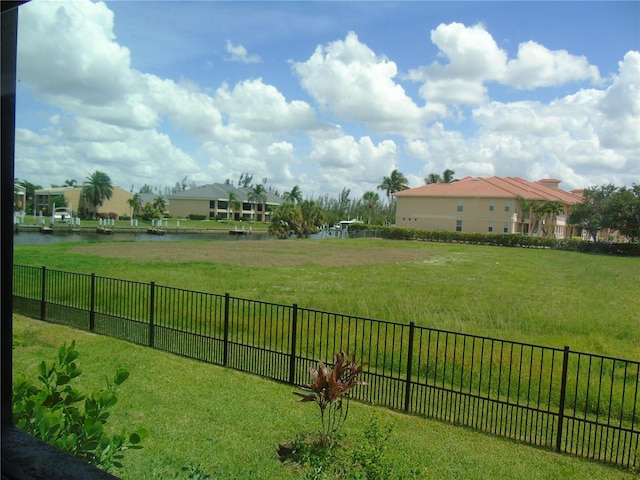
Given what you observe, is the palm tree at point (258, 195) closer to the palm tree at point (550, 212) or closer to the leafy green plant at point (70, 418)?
the palm tree at point (550, 212)

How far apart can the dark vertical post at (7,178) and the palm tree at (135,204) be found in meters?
45.3

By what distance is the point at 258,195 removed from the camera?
198 ft

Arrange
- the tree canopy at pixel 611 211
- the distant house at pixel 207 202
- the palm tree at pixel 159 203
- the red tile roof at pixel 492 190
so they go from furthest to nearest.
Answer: the distant house at pixel 207 202 < the palm tree at pixel 159 203 < the red tile roof at pixel 492 190 < the tree canopy at pixel 611 211

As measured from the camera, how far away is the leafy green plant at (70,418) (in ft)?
4.54

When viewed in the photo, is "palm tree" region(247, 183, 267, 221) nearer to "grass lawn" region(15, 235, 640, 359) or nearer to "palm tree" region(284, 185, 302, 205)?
"palm tree" region(284, 185, 302, 205)

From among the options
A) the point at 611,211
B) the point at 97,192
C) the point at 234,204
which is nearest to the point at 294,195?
the point at 234,204

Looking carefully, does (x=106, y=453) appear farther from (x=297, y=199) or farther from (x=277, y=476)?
(x=297, y=199)

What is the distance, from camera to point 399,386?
452 centimetres

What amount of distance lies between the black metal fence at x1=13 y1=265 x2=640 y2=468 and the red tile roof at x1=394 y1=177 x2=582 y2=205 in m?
25.9

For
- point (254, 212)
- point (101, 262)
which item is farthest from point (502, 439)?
point (254, 212)

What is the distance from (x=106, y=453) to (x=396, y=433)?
2.66 m

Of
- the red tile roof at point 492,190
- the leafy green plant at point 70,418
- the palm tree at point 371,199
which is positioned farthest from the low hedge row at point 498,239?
the leafy green plant at point 70,418

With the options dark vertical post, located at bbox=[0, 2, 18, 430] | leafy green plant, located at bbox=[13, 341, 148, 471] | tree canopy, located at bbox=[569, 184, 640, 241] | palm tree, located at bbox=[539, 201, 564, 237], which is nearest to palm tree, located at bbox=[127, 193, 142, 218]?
palm tree, located at bbox=[539, 201, 564, 237]

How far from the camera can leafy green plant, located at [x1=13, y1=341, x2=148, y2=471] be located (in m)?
1.38
